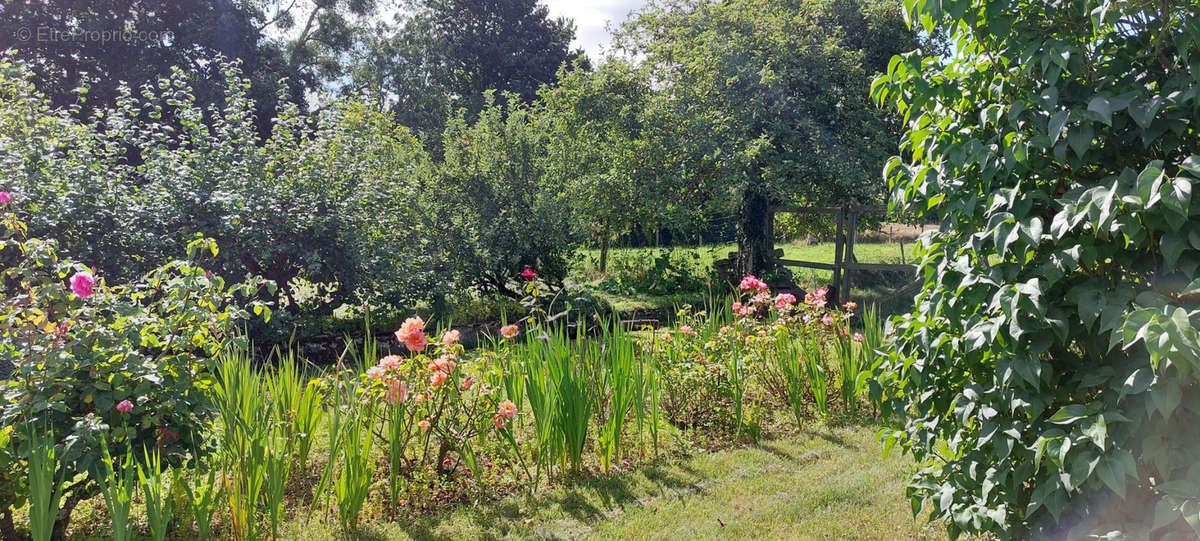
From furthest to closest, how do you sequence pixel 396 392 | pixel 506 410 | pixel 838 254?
1. pixel 838 254
2. pixel 506 410
3. pixel 396 392

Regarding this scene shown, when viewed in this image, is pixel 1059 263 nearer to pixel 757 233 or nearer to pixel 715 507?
pixel 715 507

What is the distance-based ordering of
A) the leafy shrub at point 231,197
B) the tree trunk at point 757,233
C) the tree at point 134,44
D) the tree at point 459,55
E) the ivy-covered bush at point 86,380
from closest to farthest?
the ivy-covered bush at point 86,380, the leafy shrub at point 231,197, the tree trunk at point 757,233, the tree at point 134,44, the tree at point 459,55

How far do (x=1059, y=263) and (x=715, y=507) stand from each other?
2159mm

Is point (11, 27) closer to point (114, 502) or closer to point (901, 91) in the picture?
point (114, 502)

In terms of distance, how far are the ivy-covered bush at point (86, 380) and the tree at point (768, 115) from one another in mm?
8074

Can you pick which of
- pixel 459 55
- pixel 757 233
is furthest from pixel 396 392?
pixel 459 55

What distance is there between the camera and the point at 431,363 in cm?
372

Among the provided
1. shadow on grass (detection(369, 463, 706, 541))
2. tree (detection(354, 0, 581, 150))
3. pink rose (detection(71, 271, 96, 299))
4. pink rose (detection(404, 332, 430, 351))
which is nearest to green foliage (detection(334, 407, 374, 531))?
shadow on grass (detection(369, 463, 706, 541))

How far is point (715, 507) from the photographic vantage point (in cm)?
365

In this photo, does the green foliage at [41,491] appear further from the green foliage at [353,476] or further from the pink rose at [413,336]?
the pink rose at [413,336]

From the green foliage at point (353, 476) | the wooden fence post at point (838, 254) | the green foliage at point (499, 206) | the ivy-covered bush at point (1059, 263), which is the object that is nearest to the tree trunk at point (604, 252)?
the green foliage at point (499, 206)

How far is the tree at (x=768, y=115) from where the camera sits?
10477mm

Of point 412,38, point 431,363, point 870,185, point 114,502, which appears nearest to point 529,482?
point 431,363

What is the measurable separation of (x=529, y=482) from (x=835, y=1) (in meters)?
10.7
